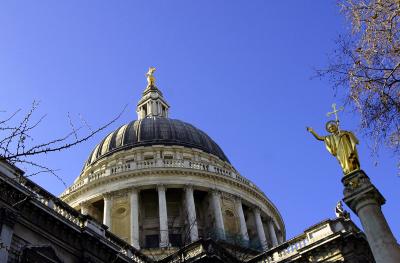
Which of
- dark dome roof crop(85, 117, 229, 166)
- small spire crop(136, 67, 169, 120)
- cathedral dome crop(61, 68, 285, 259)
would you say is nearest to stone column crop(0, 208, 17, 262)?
cathedral dome crop(61, 68, 285, 259)

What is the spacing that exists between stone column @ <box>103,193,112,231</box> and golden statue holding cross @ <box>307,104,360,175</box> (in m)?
28.3

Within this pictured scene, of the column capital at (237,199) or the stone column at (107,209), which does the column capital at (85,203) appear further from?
the column capital at (237,199)

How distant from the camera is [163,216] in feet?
132

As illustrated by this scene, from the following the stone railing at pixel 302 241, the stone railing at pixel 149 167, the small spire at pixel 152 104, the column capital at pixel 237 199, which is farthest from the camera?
the small spire at pixel 152 104

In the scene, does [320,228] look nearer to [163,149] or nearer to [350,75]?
[350,75]

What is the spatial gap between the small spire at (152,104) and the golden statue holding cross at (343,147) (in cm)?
4402

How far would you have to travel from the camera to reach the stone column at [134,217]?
128 feet

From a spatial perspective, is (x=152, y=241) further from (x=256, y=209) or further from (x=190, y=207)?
(x=256, y=209)

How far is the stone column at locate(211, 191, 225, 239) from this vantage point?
40281 millimetres

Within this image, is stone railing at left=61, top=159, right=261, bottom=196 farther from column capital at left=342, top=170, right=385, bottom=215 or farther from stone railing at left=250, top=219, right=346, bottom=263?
column capital at left=342, top=170, right=385, bottom=215

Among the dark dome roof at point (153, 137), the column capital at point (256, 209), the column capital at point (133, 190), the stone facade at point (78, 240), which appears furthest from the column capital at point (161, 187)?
the stone facade at point (78, 240)

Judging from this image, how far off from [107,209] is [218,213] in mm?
8126

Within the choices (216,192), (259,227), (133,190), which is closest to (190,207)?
(216,192)

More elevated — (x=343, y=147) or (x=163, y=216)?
(x=163, y=216)
